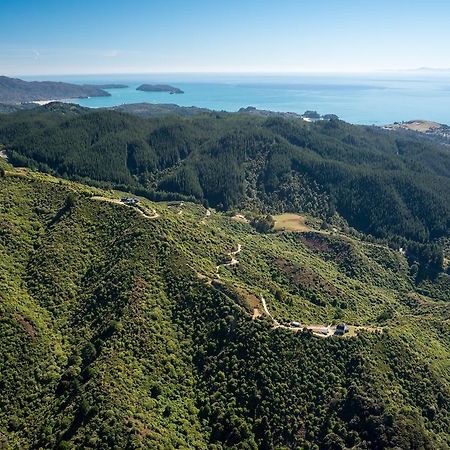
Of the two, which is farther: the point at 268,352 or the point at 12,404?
the point at 268,352

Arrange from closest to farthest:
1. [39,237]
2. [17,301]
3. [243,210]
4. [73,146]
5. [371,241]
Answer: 1. [17,301]
2. [39,237]
3. [371,241]
4. [243,210]
5. [73,146]

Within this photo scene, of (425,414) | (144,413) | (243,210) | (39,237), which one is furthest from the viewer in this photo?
(243,210)

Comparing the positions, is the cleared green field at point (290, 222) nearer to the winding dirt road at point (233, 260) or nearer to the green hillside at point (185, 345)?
the green hillside at point (185, 345)

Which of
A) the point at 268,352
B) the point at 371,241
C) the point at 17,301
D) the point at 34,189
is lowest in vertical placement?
the point at 371,241

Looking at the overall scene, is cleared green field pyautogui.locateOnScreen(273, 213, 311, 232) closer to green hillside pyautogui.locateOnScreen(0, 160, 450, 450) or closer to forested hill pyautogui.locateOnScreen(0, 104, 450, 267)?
forested hill pyautogui.locateOnScreen(0, 104, 450, 267)

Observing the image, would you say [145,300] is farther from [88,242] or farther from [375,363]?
[375,363]

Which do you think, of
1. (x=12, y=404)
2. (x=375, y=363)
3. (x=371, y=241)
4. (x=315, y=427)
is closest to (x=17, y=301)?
(x=12, y=404)

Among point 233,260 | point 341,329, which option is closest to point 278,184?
point 233,260

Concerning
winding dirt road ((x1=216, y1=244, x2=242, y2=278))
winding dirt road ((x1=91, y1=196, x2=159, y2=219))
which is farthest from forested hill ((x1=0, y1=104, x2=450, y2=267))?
winding dirt road ((x1=216, y1=244, x2=242, y2=278))
